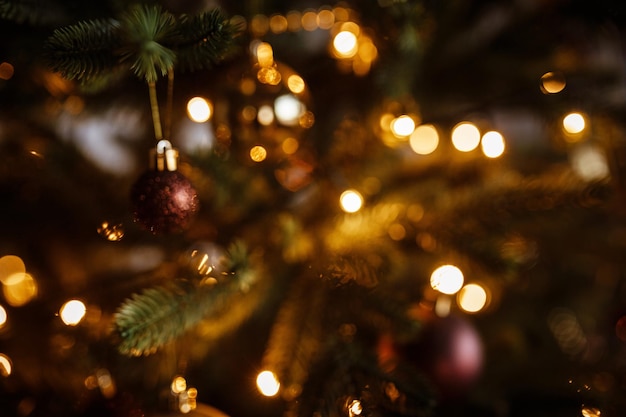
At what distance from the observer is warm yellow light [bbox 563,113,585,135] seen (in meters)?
0.75

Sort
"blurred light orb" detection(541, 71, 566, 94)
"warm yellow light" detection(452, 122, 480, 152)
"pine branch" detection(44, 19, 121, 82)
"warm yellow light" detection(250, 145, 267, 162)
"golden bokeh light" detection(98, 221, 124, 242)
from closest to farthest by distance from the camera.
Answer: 1. "pine branch" detection(44, 19, 121, 82)
2. "golden bokeh light" detection(98, 221, 124, 242)
3. "warm yellow light" detection(250, 145, 267, 162)
4. "blurred light orb" detection(541, 71, 566, 94)
5. "warm yellow light" detection(452, 122, 480, 152)

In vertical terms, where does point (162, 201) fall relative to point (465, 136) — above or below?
below

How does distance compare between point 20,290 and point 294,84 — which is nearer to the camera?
point 294,84

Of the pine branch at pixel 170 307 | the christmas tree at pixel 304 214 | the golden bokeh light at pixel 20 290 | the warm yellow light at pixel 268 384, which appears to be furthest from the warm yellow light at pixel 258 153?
the golden bokeh light at pixel 20 290

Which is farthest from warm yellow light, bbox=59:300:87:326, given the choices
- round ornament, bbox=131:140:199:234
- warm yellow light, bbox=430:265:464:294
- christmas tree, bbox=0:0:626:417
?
warm yellow light, bbox=430:265:464:294

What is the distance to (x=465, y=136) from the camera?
844 millimetres

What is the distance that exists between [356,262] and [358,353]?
106 millimetres

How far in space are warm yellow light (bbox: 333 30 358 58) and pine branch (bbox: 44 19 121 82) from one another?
1.11 feet

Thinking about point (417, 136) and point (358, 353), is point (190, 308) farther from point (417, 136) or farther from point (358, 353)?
point (417, 136)

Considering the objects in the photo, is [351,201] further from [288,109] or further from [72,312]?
[72,312]

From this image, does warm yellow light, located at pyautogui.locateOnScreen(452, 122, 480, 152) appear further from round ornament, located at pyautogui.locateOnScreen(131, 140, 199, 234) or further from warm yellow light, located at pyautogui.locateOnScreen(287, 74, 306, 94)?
round ornament, located at pyautogui.locateOnScreen(131, 140, 199, 234)

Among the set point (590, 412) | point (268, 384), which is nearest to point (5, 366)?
point (268, 384)

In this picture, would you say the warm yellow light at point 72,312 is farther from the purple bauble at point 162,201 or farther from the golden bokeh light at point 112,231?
the purple bauble at point 162,201

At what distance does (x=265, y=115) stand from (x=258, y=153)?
0.06 m
